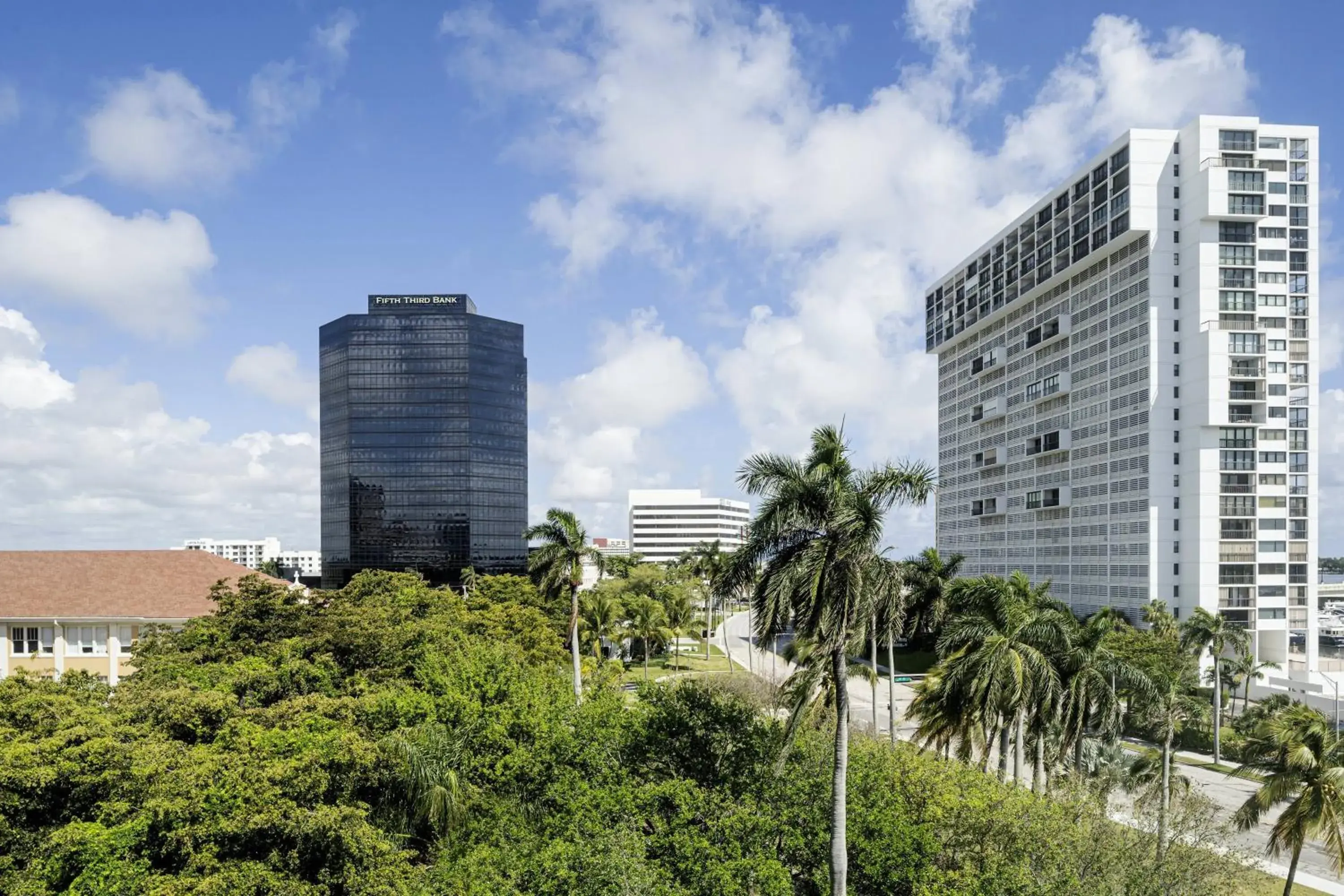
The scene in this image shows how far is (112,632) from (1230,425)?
94.4 meters

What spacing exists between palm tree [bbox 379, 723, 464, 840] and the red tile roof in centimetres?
2757

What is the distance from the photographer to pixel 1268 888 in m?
29.6

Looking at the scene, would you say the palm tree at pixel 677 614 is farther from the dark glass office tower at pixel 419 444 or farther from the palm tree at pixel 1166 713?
the dark glass office tower at pixel 419 444

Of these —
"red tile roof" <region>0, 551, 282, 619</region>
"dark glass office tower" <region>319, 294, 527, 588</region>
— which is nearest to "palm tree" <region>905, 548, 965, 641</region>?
"red tile roof" <region>0, 551, 282, 619</region>

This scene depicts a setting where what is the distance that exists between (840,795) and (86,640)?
158 feet

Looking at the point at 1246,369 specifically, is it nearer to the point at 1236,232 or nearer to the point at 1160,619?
the point at 1236,232

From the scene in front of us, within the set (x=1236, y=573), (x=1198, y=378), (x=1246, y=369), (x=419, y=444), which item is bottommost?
(x=1236, y=573)

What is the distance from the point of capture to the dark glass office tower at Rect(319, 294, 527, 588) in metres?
135

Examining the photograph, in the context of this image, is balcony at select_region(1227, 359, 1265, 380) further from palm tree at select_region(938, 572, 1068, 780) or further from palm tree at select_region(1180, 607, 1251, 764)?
palm tree at select_region(938, 572, 1068, 780)

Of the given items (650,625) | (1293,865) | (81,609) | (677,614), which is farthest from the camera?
(677,614)

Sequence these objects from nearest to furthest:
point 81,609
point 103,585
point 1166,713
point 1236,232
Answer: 1. point 1166,713
2. point 81,609
3. point 103,585
4. point 1236,232

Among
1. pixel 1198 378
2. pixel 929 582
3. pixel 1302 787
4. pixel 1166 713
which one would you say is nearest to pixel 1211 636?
pixel 929 582

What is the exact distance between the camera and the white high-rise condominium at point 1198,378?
74.2 meters

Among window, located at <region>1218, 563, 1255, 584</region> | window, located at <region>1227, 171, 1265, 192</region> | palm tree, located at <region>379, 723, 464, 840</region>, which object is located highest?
window, located at <region>1227, 171, 1265, 192</region>
